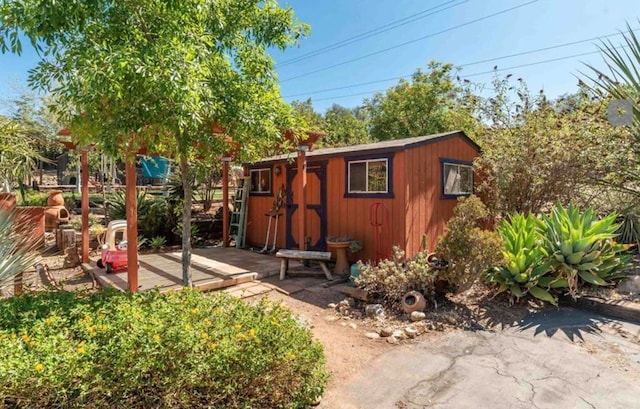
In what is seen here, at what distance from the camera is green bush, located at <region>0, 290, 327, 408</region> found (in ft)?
5.71

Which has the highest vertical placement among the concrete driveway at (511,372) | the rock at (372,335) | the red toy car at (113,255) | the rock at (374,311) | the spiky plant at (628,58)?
the spiky plant at (628,58)

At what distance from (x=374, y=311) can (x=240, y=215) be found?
18.1ft

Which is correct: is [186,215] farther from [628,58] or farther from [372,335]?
[628,58]

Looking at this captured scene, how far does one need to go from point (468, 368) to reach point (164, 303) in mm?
2635

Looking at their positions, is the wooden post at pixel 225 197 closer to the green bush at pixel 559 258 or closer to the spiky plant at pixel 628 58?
the green bush at pixel 559 258

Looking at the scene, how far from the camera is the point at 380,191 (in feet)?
19.6

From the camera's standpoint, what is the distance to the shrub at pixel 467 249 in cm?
417

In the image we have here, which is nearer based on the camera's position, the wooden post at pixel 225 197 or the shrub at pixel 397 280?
the shrub at pixel 397 280

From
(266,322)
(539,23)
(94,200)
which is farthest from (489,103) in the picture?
(94,200)

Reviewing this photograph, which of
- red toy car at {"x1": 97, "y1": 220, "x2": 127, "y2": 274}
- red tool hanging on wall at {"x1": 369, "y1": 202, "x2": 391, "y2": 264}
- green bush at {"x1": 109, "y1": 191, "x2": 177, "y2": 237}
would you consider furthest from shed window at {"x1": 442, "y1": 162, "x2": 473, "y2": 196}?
green bush at {"x1": 109, "y1": 191, "x2": 177, "y2": 237}

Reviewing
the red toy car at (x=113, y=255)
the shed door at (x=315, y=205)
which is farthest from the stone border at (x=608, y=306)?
the red toy car at (x=113, y=255)

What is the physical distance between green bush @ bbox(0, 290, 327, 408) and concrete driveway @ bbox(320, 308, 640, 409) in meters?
0.58

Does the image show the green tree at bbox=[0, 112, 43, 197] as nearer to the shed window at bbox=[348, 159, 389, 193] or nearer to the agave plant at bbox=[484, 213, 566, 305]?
the shed window at bbox=[348, 159, 389, 193]

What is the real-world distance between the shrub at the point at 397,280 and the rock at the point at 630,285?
2598 millimetres
